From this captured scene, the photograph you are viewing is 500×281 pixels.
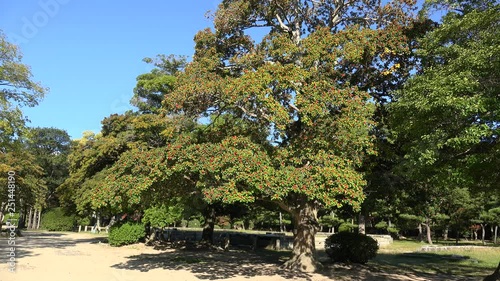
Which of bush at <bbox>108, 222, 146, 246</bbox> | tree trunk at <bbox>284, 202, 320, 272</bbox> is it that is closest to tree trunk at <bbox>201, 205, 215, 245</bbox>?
bush at <bbox>108, 222, 146, 246</bbox>

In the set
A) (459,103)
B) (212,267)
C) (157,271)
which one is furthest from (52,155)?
(459,103)

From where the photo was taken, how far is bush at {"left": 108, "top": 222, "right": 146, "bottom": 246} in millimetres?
21359

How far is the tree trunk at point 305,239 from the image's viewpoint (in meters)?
13.0

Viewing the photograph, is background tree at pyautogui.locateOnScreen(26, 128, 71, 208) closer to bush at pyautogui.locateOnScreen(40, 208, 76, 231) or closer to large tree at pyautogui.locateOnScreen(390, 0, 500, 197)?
bush at pyautogui.locateOnScreen(40, 208, 76, 231)

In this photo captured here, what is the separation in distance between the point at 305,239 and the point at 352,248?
7.65 feet

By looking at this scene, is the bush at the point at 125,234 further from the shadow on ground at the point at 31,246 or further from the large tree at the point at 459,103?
the large tree at the point at 459,103

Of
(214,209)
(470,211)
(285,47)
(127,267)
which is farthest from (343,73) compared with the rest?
(470,211)

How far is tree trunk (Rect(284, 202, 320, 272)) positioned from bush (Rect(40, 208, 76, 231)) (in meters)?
35.2

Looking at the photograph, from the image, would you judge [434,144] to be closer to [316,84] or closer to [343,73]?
[316,84]

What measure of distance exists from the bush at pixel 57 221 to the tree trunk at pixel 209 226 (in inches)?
996

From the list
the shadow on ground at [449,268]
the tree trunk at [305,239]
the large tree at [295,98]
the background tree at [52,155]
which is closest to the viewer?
the large tree at [295,98]

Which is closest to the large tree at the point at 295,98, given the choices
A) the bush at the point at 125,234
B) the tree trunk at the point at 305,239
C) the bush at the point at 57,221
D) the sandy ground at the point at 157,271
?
the tree trunk at the point at 305,239

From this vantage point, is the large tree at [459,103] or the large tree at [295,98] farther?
the large tree at [295,98]

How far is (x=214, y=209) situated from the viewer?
2283 centimetres
